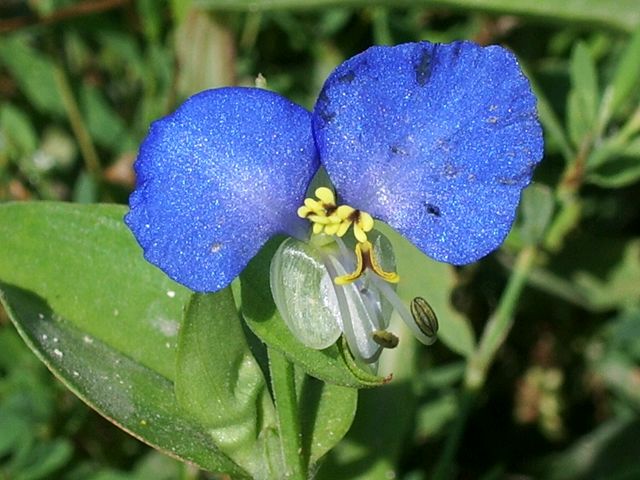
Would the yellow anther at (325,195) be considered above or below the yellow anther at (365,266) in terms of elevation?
above

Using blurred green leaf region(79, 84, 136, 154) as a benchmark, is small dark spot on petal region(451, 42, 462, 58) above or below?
above

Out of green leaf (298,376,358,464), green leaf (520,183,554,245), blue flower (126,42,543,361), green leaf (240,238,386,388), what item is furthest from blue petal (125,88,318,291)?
green leaf (520,183,554,245)

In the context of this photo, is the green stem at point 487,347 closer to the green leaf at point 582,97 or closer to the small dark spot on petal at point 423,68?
the green leaf at point 582,97

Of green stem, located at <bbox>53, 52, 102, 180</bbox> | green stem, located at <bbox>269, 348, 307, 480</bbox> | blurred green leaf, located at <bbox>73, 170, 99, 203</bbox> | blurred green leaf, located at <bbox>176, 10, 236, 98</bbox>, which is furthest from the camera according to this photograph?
blurred green leaf, located at <bbox>176, 10, 236, 98</bbox>

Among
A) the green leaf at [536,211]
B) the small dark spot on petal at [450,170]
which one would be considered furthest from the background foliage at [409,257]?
the small dark spot on petal at [450,170]

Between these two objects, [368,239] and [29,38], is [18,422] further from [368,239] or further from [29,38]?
[29,38]

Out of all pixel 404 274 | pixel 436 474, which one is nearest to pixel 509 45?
pixel 404 274

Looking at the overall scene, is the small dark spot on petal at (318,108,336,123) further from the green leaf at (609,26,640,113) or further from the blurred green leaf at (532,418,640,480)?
the blurred green leaf at (532,418,640,480)

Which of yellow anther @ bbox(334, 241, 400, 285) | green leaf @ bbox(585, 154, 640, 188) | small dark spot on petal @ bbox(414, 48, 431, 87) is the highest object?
small dark spot on petal @ bbox(414, 48, 431, 87)
